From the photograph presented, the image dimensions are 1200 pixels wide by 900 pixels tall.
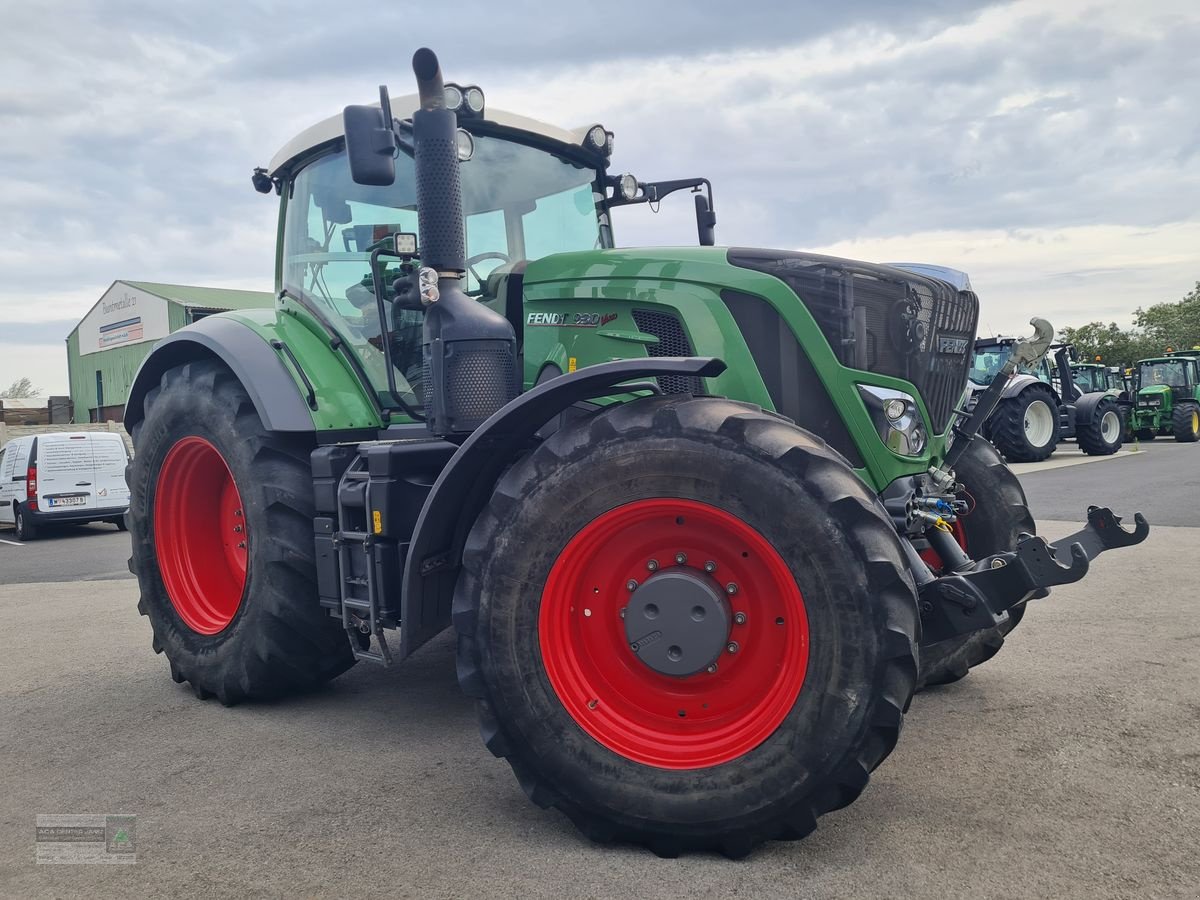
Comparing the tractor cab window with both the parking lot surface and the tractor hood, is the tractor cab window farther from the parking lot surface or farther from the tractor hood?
the tractor hood

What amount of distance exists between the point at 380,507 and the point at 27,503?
12447 mm

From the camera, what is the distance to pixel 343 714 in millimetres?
4180

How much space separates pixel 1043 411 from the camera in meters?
18.3

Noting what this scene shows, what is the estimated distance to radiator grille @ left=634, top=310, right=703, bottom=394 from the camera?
339 centimetres

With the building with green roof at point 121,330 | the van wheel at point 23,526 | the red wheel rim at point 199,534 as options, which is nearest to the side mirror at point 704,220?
the red wheel rim at point 199,534

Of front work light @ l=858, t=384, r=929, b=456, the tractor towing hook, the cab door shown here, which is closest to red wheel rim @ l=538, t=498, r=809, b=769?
the tractor towing hook

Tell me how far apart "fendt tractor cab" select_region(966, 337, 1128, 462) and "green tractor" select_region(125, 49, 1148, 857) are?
13.8 m

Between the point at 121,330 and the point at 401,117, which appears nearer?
the point at 401,117

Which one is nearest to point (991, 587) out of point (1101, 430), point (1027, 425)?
point (1027, 425)

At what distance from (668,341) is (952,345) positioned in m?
1.15

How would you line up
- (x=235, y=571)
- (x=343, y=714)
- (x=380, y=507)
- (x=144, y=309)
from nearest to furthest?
(x=380, y=507) < (x=343, y=714) < (x=235, y=571) < (x=144, y=309)

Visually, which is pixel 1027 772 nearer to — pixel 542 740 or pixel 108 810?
pixel 542 740

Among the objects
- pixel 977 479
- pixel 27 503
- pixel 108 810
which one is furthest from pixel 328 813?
pixel 27 503

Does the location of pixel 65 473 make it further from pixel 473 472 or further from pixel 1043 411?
pixel 1043 411
